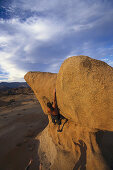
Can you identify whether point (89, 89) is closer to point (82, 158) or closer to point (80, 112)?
point (80, 112)

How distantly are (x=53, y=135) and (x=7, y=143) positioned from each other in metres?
A: 1.71

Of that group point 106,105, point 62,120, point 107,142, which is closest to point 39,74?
point 62,120

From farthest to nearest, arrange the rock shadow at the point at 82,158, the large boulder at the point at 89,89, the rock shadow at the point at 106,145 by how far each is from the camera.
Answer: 1. the rock shadow at the point at 106,145
2. the rock shadow at the point at 82,158
3. the large boulder at the point at 89,89

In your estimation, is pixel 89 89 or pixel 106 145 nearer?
pixel 89 89

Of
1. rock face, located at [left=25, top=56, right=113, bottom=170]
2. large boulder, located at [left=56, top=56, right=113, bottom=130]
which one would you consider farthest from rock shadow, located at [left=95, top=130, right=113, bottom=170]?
large boulder, located at [left=56, top=56, right=113, bottom=130]

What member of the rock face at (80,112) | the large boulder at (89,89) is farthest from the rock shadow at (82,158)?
the large boulder at (89,89)

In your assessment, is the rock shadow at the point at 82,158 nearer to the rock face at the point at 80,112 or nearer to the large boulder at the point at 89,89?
the rock face at the point at 80,112

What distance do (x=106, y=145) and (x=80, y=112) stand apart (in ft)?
7.61

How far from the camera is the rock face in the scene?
142cm

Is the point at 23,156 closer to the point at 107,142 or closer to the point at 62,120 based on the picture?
the point at 62,120

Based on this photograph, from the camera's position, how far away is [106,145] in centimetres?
304

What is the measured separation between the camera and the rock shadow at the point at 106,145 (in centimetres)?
228

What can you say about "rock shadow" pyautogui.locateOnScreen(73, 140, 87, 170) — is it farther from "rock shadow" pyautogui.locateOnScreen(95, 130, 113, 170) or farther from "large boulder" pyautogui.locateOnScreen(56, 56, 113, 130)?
"large boulder" pyautogui.locateOnScreen(56, 56, 113, 130)

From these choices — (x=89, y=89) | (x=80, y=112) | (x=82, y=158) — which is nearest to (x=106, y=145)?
(x=82, y=158)
